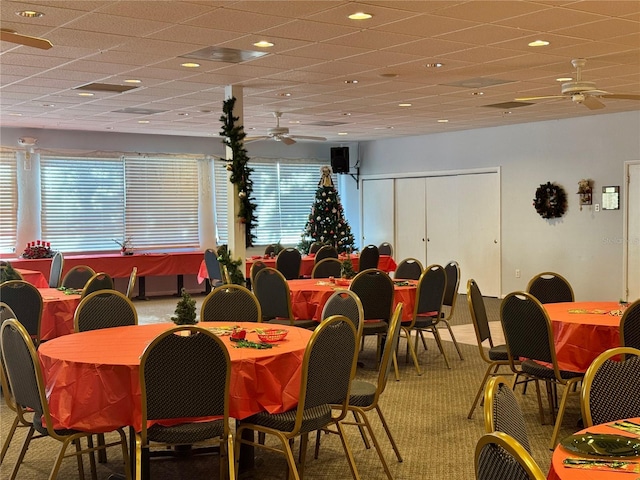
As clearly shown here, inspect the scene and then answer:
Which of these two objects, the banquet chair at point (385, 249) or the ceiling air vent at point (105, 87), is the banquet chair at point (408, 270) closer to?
the ceiling air vent at point (105, 87)

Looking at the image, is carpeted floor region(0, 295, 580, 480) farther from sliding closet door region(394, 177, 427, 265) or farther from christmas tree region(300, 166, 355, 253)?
christmas tree region(300, 166, 355, 253)

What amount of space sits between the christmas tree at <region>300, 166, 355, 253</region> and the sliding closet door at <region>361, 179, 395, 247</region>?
0.77 metres

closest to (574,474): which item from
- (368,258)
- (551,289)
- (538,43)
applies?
(551,289)

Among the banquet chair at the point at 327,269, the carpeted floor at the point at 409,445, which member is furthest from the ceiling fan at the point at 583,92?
the banquet chair at the point at 327,269

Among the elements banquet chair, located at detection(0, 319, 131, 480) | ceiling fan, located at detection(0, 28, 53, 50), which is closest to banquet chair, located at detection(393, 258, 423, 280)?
ceiling fan, located at detection(0, 28, 53, 50)

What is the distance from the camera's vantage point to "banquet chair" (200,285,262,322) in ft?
18.7

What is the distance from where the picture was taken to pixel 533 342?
17.4 feet

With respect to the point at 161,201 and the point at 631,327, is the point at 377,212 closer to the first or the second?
the point at 161,201

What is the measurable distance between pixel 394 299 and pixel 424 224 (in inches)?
309

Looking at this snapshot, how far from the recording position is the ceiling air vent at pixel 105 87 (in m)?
8.77

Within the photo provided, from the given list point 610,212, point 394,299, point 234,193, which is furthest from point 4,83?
point 610,212

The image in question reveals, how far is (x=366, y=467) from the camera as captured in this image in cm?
492

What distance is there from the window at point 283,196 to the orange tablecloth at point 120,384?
11563mm

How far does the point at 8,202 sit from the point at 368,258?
6.13 meters
